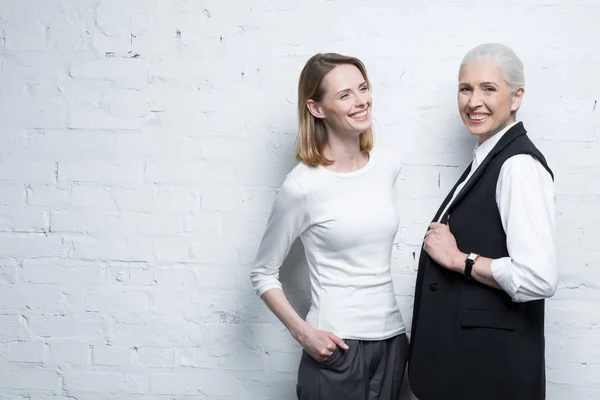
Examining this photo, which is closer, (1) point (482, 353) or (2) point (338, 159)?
(1) point (482, 353)

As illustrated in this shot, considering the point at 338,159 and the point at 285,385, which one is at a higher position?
the point at 338,159

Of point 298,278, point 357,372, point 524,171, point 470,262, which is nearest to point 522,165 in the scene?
point 524,171

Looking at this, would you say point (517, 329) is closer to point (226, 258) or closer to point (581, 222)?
point (581, 222)

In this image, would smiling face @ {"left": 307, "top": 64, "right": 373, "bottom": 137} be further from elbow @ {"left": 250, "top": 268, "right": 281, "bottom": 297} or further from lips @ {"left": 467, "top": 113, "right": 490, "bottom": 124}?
elbow @ {"left": 250, "top": 268, "right": 281, "bottom": 297}

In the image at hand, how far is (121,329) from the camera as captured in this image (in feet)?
8.63

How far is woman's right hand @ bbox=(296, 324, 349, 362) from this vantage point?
1997 millimetres

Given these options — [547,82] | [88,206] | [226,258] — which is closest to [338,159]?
[226,258]

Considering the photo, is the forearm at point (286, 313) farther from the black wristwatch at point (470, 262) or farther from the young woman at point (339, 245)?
the black wristwatch at point (470, 262)

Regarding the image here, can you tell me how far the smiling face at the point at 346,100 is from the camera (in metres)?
2.08

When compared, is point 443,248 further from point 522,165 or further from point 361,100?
point 361,100

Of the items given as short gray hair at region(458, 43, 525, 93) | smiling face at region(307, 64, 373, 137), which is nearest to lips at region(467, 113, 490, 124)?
short gray hair at region(458, 43, 525, 93)

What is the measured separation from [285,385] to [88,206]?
1.00m

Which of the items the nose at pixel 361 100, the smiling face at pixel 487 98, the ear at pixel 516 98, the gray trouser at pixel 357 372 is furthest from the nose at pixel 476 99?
the gray trouser at pixel 357 372

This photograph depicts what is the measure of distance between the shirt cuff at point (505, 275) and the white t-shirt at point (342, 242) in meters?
0.39
